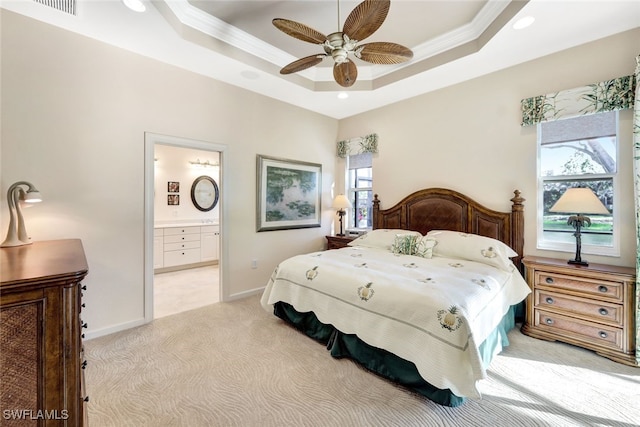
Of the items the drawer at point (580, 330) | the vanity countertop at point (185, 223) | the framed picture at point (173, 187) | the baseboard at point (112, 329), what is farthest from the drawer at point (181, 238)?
the drawer at point (580, 330)

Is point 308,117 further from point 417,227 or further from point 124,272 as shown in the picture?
point 124,272

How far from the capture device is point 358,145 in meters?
4.68

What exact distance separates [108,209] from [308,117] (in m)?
3.11

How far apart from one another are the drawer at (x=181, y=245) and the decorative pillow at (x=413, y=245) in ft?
13.2

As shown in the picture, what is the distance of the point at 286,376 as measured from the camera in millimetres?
2066

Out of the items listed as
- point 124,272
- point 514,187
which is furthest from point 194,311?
point 514,187

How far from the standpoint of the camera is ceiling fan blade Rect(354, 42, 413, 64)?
2.18 meters

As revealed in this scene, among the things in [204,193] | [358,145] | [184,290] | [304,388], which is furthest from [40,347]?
[204,193]

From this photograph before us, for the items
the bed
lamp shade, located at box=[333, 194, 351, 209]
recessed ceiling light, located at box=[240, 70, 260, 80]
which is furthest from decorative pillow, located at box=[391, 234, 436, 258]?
recessed ceiling light, located at box=[240, 70, 260, 80]

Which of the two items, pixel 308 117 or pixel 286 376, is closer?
pixel 286 376

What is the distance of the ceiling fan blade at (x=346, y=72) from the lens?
243cm

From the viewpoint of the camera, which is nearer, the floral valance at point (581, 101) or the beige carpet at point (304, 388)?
the beige carpet at point (304, 388)

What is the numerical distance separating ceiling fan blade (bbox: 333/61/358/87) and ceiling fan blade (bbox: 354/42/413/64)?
0.13 metres

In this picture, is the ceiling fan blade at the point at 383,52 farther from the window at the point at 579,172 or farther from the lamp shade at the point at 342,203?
the lamp shade at the point at 342,203
